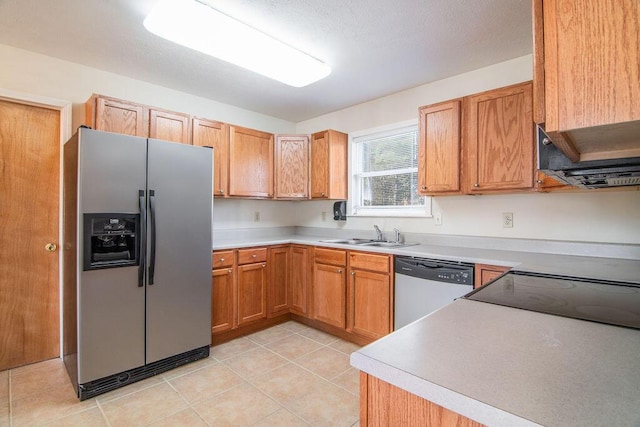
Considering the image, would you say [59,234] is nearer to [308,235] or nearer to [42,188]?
[42,188]

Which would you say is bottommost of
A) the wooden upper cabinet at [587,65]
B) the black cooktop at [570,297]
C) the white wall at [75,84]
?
the black cooktop at [570,297]

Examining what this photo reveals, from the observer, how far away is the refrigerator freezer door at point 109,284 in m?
2.09

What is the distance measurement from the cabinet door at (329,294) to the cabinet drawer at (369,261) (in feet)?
0.58

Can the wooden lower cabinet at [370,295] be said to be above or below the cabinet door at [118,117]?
below

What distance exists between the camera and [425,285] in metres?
2.46

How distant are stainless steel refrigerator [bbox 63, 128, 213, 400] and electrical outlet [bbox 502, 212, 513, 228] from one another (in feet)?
8.09

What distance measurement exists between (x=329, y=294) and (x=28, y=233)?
8.65 ft

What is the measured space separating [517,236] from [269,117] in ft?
10.3

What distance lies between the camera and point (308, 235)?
4203 mm

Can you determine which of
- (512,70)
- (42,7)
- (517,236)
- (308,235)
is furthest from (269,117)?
(517,236)

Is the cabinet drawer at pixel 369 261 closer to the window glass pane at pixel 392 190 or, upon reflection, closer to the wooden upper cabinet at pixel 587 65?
the window glass pane at pixel 392 190

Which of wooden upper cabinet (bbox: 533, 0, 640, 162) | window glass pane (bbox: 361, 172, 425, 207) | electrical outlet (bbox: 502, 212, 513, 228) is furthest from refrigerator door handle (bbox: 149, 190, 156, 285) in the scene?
electrical outlet (bbox: 502, 212, 513, 228)

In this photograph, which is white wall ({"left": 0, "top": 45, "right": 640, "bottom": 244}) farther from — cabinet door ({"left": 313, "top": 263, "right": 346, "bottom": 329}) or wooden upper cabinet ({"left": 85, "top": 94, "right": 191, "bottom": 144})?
cabinet door ({"left": 313, "top": 263, "right": 346, "bottom": 329})

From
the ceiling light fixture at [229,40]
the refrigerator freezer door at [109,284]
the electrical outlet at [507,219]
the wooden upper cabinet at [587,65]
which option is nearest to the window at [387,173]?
the electrical outlet at [507,219]
